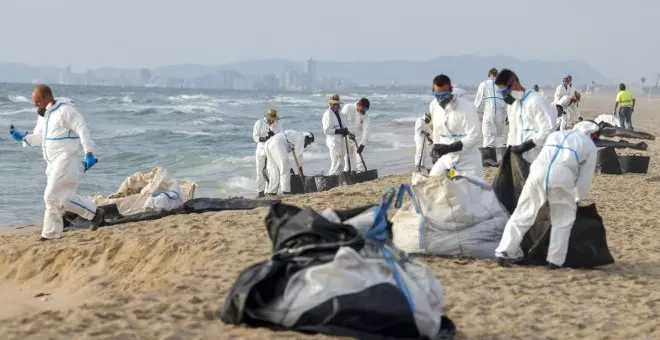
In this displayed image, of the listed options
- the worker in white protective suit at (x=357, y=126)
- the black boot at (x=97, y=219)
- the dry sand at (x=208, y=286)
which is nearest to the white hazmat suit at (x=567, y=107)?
the worker in white protective suit at (x=357, y=126)

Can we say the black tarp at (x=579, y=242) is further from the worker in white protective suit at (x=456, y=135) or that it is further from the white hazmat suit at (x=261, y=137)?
the white hazmat suit at (x=261, y=137)

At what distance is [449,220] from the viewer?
7191 millimetres

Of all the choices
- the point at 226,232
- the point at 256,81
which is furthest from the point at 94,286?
the point at 256,81

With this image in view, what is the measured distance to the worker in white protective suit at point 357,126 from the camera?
14.4 m

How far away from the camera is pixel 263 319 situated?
187 inches

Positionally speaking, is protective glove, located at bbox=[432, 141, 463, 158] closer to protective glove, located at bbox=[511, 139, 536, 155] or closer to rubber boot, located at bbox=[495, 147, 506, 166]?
protective glove, located at bbox=[511, 139, 536, 155]

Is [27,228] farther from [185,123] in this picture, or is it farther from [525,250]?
[185,123]

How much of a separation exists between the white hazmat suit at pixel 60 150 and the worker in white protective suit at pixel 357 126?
20.3ft

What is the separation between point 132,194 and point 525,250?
535 centimetres

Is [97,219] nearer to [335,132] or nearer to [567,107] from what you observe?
[335,132]

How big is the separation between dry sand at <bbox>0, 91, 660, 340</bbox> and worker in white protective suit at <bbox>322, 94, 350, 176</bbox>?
140 inches

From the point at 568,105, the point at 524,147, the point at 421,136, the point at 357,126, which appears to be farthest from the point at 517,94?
the point at 568,105

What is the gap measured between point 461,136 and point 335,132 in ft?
19.9

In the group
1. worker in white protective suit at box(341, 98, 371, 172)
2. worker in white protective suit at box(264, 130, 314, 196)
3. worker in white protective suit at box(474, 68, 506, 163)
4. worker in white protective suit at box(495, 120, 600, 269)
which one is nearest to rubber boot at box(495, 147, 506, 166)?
worker in white protective suit at box(474, 68, 506, 163)
